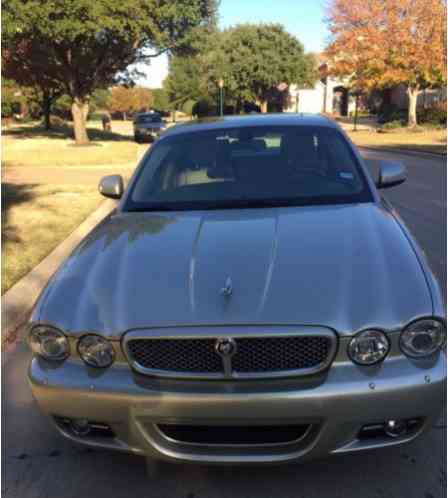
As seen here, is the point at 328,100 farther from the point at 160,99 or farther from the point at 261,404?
the point at 261,404

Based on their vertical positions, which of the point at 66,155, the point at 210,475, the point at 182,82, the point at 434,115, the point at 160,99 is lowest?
the point at 210,475

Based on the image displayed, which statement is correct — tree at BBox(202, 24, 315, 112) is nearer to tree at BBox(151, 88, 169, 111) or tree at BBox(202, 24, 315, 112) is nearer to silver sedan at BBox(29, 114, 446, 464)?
tree at BBox(151, 88, 169, 111)

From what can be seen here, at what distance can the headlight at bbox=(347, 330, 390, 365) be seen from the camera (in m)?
2.44

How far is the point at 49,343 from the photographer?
270 cm

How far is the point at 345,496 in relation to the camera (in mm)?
2658

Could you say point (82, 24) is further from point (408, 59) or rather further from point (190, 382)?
point (190, 382)

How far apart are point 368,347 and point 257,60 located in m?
49.7

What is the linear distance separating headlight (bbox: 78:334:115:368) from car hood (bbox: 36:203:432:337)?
0.17 ft

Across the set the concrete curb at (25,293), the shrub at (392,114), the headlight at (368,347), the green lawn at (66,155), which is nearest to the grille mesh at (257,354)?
the headlight at (368,347)

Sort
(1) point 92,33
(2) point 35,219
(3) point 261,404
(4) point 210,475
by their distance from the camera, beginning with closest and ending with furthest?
(3) point 261,404 → (4) point 210,475 → (2) point 35,219 → (1) point 92,33

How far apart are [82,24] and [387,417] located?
69.8 feet

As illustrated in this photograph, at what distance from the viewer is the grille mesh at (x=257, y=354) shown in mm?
2430

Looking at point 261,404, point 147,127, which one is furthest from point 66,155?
point 261,404

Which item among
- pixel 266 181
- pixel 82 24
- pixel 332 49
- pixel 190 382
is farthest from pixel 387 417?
pixel 332 49
